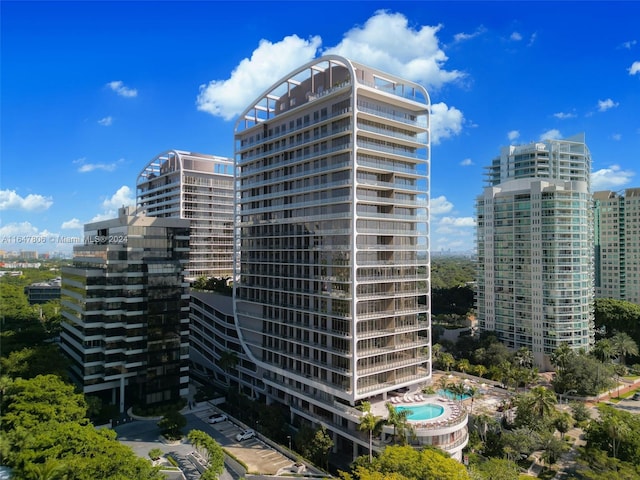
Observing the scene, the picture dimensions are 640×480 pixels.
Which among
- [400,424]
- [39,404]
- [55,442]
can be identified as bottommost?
[400,424]

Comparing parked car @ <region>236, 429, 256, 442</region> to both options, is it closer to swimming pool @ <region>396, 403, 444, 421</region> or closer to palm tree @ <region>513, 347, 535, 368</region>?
swimming pool @ <region>396, 403, 444, 421</region>

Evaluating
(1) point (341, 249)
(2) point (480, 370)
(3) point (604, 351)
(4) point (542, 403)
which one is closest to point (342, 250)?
(1) point (341, 249)

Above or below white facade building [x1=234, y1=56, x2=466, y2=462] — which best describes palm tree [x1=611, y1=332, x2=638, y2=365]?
below

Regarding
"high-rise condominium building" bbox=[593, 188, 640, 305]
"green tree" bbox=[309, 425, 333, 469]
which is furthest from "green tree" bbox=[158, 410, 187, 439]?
"high-rise condominium building" bbox=[593, 188, 640, 305]

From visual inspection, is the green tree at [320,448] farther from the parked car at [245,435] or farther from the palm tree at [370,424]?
the parked car at [245,435]

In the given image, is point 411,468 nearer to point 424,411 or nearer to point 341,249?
point 424,411

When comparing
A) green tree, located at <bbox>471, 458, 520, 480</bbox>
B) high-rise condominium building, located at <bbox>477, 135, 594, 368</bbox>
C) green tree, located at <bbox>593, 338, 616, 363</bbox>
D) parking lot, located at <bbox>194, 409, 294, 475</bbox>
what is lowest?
parking lot, located at <bbox>194, 409, 294, 475</bbox>
